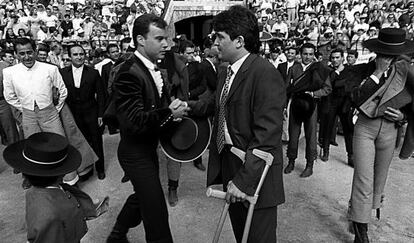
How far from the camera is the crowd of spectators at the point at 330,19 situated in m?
12.6

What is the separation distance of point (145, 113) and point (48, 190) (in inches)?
33.3

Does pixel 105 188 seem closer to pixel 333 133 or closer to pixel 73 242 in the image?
pixel 73 242

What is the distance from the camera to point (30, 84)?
179 inches

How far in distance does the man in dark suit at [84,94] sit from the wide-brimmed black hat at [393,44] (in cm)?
350

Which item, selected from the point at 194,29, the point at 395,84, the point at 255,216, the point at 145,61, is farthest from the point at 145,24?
the point at 194,29

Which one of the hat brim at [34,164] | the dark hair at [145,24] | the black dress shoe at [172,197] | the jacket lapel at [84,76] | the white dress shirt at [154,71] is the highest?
the dark hair at [145,24]

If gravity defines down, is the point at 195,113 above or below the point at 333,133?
above

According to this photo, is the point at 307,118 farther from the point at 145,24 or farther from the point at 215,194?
the point at 215,194

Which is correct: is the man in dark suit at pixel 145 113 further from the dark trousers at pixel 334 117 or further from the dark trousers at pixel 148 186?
the dark trousers at pixel 334 117

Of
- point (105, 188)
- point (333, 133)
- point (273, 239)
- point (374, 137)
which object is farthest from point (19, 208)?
point (333, 133)

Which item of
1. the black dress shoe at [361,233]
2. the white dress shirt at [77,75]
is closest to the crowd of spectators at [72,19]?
the white dress shirt at [77,75]

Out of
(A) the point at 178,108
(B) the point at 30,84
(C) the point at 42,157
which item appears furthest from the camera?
(B) the point at 30,84

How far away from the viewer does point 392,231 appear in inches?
159

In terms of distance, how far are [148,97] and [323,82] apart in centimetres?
322
